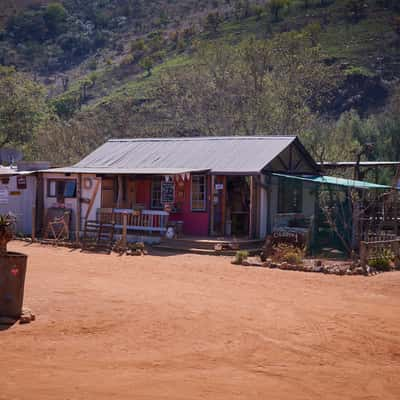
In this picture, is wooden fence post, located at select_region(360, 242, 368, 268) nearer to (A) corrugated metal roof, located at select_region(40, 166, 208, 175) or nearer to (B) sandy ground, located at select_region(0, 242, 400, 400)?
(B) sandy ground, located at select_region(0, 242, 400, 400)

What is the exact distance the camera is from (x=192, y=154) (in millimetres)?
24766

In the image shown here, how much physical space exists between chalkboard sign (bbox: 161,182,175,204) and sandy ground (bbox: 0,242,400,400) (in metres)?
8.26

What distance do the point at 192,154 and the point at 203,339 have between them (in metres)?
15.6

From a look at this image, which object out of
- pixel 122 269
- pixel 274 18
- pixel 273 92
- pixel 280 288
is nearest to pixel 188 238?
pixel 122 269

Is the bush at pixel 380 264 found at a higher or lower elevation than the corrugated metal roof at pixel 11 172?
lower

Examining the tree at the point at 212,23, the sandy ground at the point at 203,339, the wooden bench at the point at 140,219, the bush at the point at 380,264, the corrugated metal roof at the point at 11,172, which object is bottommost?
the sandy ground at the point at 203,339

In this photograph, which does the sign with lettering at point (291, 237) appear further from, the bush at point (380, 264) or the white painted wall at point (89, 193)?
the white painted wall at point (89, 193)

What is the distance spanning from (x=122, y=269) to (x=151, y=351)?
26.8 ft

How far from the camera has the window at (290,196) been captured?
23.3 meters

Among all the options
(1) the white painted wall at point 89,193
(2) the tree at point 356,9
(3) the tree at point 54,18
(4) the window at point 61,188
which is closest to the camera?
(1) the white painted wall at point 89,193

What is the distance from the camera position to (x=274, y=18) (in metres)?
64.8

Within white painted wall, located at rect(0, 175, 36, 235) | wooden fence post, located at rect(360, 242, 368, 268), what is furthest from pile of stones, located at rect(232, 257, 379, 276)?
white painted wall, located at rect(0, 175, 36, 235)

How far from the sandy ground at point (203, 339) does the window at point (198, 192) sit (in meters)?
7.92

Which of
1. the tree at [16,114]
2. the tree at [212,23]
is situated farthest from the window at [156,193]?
the tree at [212,23]
